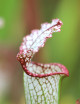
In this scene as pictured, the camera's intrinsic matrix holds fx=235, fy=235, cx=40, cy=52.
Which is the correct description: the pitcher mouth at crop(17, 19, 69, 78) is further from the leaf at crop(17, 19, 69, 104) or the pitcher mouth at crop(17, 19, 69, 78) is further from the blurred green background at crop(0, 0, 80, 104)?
the blurred green background at crop(0, 0, 80, 104)

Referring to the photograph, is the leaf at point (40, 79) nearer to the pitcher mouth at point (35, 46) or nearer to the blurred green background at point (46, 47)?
the pitcher mouth at point (35, 46)

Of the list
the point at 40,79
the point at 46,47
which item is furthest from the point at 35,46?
the point at 46,47

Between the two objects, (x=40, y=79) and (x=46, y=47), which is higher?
(x=46, y=47)

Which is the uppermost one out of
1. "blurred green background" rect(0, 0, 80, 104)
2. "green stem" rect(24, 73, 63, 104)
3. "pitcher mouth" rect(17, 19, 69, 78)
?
"blurred green background" rect(0, 0, 80, 104)

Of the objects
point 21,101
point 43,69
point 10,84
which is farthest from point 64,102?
point 43,69

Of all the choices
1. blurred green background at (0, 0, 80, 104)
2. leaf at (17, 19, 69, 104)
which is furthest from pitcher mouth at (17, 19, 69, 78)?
blurred green background at (0, 0, 80, 104)

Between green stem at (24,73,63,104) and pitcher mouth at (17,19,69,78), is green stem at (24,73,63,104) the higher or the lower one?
the lower one

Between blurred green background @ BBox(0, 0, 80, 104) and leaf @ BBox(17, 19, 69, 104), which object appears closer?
leaf @ BBox(17, 19, 69, 104)

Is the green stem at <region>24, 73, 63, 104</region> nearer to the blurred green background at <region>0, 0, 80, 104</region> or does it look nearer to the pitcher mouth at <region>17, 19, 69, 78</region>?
the pitcher mouth at <region>17, 19, 69, 78</region>

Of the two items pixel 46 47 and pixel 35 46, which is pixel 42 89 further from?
pixel 46 47

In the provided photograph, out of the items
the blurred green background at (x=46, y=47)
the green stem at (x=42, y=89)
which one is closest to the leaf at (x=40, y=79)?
the green stem at (x=42, y=89)
